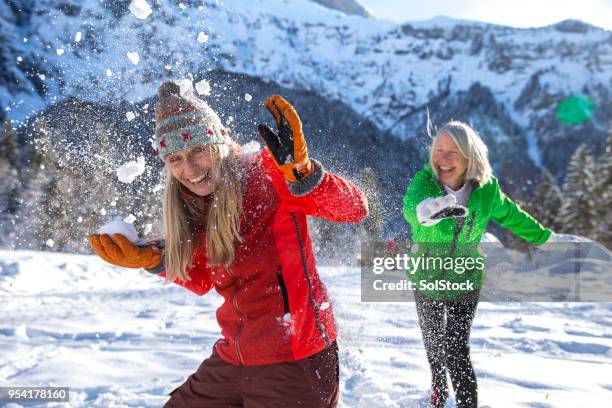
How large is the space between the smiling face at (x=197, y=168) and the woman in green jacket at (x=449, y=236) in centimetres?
139

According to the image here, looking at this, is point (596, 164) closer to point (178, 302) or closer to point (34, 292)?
point (178, 302)

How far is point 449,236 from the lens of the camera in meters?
2.99

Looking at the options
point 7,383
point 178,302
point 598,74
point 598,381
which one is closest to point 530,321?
point 598,381

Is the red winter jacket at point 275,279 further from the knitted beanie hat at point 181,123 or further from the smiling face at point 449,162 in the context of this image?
the smiling face at point 449,162

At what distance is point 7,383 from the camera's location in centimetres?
360

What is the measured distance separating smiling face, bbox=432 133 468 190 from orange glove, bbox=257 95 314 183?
158 cm

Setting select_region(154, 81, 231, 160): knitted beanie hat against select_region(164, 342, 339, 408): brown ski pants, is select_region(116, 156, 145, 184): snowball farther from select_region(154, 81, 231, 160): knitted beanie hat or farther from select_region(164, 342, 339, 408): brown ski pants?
select_region(164, 342, 339, 408): brown ski pants

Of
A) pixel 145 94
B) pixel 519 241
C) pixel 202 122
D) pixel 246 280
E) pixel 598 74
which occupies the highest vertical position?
pixel 598 74

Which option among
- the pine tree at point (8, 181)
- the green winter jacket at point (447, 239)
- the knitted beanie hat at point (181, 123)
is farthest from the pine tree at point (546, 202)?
the pine tree at point (8, 181)

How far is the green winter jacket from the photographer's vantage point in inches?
117

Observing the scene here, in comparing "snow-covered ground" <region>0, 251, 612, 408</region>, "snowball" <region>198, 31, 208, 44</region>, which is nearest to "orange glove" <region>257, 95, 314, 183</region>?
"snowball" <region>198, 31, 208, 44</region>

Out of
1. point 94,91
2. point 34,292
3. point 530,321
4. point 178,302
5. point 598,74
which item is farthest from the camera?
point 598,74

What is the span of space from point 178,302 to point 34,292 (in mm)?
3338

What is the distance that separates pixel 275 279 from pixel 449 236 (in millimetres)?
1508
